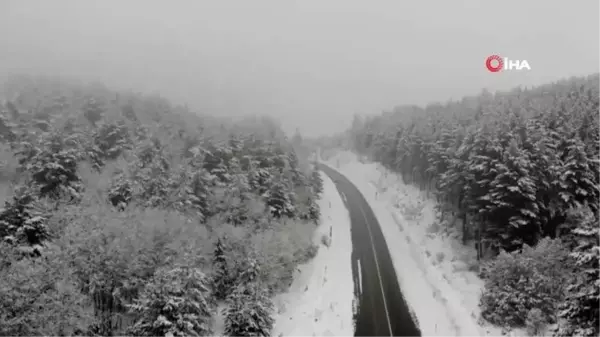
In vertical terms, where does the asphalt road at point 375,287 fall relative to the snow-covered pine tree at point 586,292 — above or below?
below

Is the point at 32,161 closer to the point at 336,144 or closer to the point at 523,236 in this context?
the point at 523,236

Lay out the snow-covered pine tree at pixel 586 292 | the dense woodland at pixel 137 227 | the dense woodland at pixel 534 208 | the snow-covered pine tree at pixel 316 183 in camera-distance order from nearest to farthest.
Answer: the snow-covered pine tree at pixel 586 292, the dense woodland at pixel 534 208, the dense woodland at pixel 137 227, the snow-covered pine tree at pixel 316 183

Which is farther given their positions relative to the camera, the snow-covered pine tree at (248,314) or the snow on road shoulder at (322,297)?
the snow on road shoulder at (322,297)

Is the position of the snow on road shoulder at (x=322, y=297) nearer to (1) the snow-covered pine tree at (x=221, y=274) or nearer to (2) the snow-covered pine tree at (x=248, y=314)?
(2) the snow-covered pine tree at (x=248, y=314)

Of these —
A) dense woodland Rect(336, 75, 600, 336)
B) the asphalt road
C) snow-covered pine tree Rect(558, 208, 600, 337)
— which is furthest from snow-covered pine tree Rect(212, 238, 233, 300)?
snow-covered pine tree Rect(558, 208, 600, 337)

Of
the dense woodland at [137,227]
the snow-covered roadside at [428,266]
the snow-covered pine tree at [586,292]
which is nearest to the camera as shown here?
the snow-covered pine tree at [586,292]

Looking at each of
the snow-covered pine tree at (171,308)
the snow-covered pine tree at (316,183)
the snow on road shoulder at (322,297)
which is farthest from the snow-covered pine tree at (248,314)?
the snow-covered pine tree at (316,183)

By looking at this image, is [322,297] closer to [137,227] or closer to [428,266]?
[428,266]

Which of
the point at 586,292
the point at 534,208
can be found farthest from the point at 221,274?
the point at 534,208
